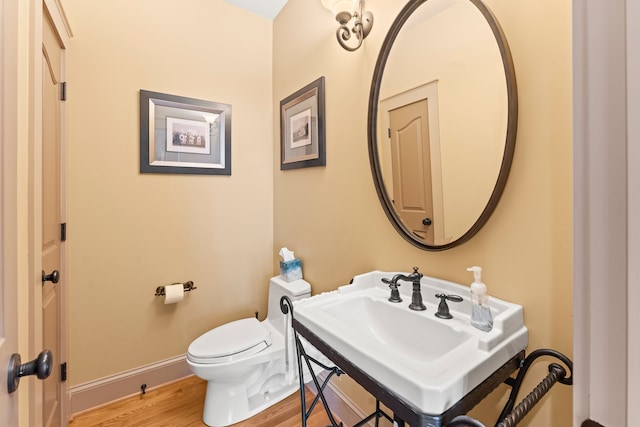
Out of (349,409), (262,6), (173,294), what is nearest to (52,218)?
(173,294)

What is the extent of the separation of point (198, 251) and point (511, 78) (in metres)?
1.95

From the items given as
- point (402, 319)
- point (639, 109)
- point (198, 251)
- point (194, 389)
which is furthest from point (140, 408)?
point (639, 109)

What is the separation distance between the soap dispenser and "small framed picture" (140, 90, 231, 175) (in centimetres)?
175

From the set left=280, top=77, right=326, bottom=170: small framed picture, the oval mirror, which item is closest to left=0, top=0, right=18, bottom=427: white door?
the oval mirror

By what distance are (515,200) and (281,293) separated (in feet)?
4.61

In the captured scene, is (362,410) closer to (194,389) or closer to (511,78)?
(194,389)

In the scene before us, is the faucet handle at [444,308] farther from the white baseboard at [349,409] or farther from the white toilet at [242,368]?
the white toilet at [242,368]

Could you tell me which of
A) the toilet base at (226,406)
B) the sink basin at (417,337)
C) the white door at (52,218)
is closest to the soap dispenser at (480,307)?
the sink basin at (417,337)

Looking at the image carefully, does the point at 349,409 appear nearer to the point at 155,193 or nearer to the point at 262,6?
the point at 155,193

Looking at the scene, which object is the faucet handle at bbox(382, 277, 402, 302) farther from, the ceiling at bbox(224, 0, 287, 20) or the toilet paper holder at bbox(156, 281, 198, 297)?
the ceiling at bbox(224, 0, 287, 20)

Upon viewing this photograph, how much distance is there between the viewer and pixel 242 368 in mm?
1438

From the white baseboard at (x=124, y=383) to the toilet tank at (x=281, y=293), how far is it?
723 millimetres

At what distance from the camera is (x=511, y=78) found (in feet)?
2.84

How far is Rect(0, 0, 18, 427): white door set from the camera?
0.53 m
